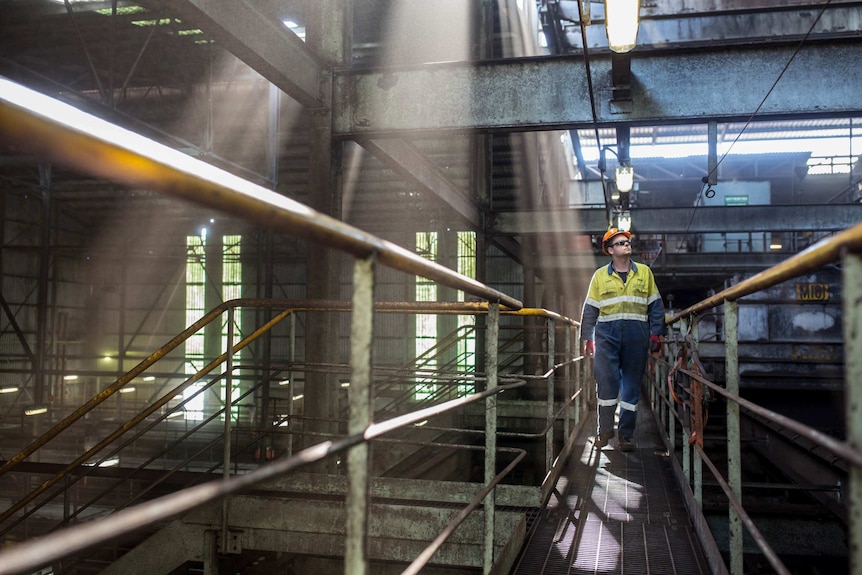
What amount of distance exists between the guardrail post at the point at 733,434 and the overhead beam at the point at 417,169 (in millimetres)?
5093

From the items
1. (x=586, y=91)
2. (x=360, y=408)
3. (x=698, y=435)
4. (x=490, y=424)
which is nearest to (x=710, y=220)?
(x=586, y=91)

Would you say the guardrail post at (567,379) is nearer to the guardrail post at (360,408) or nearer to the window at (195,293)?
the guardrail post at (360,408)

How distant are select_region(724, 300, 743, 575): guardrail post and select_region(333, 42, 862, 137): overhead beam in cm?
444

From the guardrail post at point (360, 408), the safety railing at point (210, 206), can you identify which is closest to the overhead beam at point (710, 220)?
the safety railing at point (210, 206)

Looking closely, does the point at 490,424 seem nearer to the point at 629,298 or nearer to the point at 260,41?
the point at 629,298

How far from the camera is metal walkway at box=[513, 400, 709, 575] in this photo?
364 centimetres

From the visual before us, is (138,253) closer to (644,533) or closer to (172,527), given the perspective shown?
(172,527)

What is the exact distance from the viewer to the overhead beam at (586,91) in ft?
20.6

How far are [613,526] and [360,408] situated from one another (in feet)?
11.2

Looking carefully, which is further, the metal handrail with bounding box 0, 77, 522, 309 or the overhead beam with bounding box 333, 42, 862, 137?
the overhead beam with bounding box 333, 42, 862, 137

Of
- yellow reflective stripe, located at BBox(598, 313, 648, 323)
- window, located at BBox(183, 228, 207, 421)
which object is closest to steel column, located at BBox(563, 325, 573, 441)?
yellow reflective stripe, located at BBox(598, 313, 648, 323)

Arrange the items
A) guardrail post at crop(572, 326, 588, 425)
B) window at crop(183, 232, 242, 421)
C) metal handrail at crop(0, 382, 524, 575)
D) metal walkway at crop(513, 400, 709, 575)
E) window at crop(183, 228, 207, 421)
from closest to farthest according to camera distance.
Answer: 1. metal handrail at crop(0, 382, 524, 575)
2. metal walkway at crop(513, 400, 709, 575)
3. guardrail post at crop(572, 326, 588, 425)
4. window at crop(183, 232, 242, 421)
5. window at crop(183, 228, 207, 421)

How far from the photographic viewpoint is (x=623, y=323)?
519 cm

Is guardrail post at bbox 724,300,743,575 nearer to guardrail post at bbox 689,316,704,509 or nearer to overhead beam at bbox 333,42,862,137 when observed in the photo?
guardrail post at bbox 689,316,704,509
